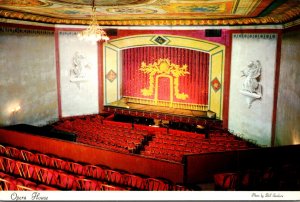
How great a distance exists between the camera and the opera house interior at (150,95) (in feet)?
20.3

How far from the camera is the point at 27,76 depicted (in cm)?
1164

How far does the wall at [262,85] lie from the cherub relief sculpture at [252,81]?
13 cm

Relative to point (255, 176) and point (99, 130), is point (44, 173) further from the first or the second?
point (99, 130)

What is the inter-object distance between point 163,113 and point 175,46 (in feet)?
9.95

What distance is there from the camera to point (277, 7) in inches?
287

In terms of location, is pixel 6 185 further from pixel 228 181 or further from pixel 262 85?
pixel 262 85

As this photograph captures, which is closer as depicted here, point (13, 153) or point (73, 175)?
point (73, 175)

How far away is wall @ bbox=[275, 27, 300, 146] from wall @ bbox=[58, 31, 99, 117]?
8.42m

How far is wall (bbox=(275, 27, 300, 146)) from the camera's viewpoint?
765cm

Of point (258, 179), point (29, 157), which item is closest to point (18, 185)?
point (29, 157)

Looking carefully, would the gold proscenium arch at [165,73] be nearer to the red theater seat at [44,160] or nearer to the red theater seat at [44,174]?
the red theater seat at [44,160]

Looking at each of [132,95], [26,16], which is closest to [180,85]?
[132,95]

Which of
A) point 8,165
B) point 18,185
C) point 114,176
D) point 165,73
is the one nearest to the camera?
point 18,185

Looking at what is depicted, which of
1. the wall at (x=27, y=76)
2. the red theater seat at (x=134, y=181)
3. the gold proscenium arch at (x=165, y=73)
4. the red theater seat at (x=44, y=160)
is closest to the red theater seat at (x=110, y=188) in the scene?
the red theater seat at (x=134, y=181)
